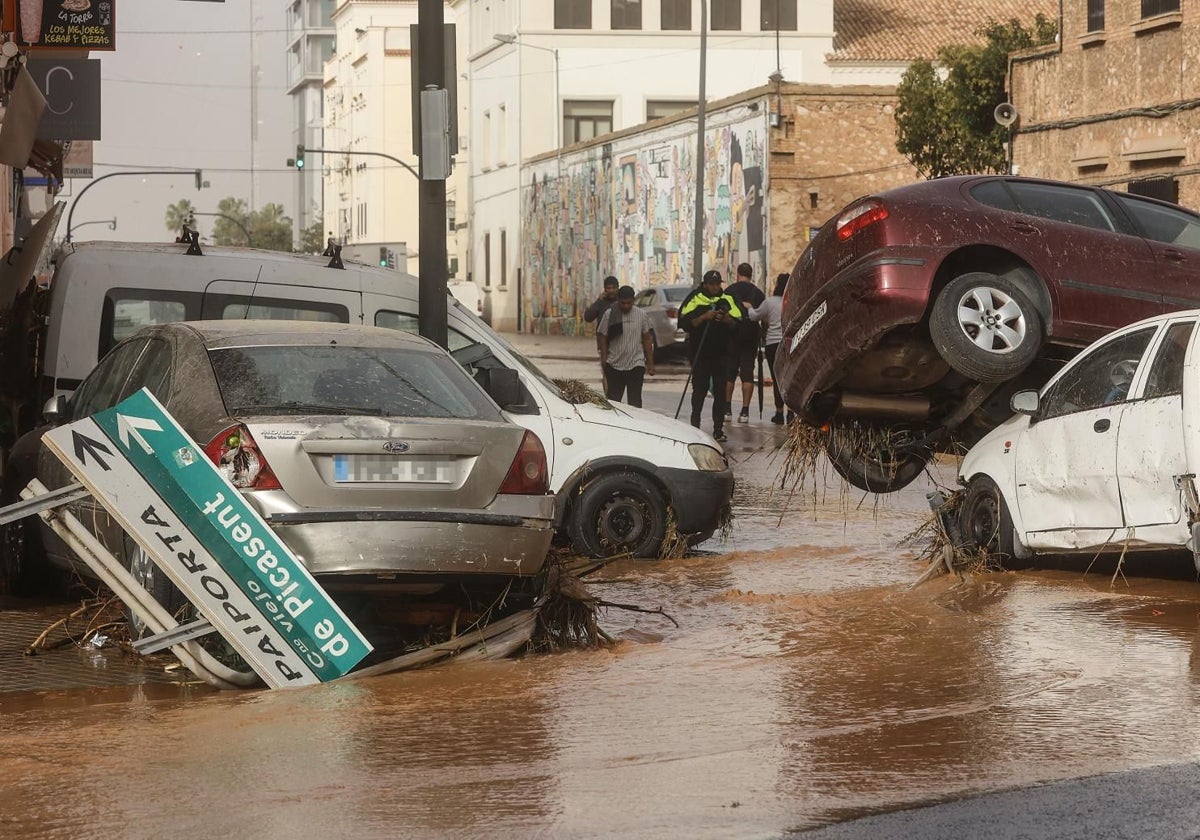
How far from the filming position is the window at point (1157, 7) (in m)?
27.4

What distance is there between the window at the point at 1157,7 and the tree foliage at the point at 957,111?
575 inches

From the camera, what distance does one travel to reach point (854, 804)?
17.8ft

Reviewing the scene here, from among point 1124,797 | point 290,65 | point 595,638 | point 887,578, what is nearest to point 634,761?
point 1124,797

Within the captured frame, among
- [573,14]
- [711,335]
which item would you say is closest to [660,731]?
[711,335]

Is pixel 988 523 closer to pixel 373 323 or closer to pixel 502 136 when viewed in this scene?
pixel 373 323

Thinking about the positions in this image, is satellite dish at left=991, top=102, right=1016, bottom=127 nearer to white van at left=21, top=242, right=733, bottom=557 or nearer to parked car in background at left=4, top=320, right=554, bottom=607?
white van at left=21, top=242, right=733, bottom=557

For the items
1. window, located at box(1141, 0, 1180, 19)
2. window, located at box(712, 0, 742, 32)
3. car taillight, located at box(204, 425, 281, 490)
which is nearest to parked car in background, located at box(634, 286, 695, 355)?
window, located at box(1141, 0, 1180, 19)

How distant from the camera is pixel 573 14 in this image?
6544 cm

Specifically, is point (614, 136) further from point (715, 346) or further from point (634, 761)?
point (634, 761)

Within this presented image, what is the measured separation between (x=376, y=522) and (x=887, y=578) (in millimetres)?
4418

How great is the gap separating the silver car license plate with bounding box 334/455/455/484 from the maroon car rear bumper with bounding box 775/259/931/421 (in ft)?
13.7

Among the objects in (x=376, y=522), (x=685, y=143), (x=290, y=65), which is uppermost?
(x=290, y=65)

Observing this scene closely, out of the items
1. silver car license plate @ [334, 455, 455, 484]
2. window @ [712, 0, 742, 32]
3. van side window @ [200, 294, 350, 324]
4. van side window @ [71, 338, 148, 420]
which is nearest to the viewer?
silver car license plate @ [334, 455, 455, 484]

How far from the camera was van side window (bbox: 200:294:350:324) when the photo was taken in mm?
11258
